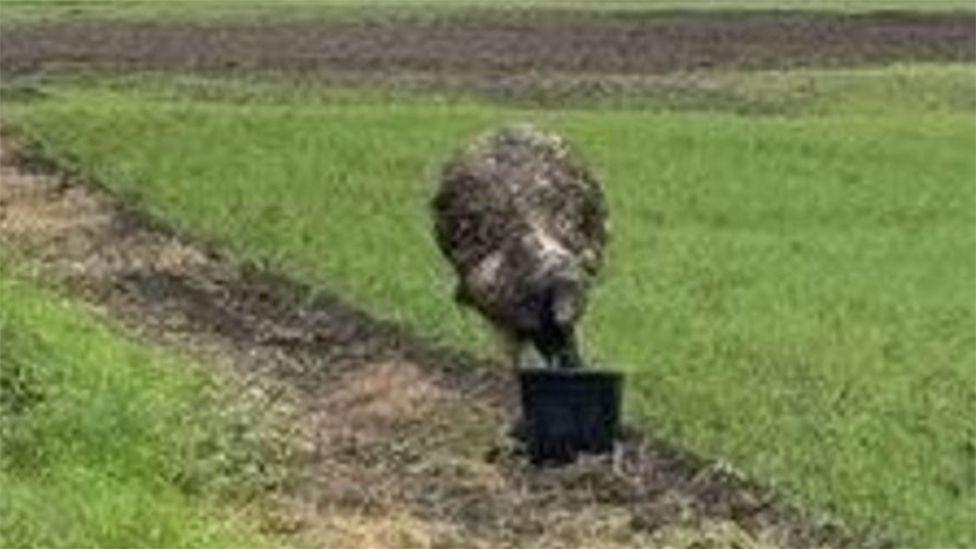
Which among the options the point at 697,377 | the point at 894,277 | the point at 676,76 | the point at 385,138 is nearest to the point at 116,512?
the point at 697,377

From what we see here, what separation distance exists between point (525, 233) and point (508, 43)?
3237 centimetres

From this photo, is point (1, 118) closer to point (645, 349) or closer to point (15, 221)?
point (15, 221)

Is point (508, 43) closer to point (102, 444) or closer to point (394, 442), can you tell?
point (394, 442)

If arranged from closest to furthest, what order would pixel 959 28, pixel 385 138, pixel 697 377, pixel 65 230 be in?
pixel 697 377 → pixel 65 230 → pixel 385 138 → pixel 959 28

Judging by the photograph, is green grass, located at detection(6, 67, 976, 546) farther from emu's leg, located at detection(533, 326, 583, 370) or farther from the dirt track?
the dirt track

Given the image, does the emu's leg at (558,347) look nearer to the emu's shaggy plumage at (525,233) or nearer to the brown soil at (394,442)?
the emu's shaggy plumage at (525,233)

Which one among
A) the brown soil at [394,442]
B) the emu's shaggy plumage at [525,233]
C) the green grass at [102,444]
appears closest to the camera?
the green grass at [102,444]

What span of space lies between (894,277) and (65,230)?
29.4 feet

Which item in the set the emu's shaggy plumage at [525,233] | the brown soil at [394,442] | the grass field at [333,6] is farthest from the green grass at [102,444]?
the grass field at [333,6]

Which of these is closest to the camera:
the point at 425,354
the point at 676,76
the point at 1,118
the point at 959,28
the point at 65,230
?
the point at 425,354

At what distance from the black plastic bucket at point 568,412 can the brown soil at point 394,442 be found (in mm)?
144

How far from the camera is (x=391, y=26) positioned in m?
55.3

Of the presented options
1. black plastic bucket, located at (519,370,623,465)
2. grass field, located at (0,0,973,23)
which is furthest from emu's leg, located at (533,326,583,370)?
grass field, located at (0,0,973,23)

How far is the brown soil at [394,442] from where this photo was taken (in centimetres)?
1756
